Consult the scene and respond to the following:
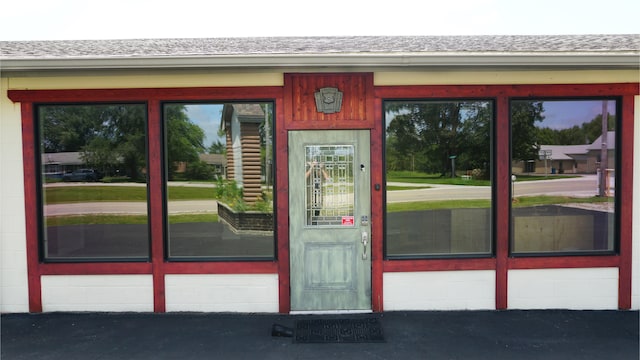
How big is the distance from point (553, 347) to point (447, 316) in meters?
1.08

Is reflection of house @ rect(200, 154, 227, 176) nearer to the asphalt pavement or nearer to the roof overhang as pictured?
the roof overhang

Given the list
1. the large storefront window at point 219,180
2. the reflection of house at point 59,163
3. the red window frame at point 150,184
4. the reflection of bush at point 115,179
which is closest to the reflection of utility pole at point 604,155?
the red window frame at point 150,184

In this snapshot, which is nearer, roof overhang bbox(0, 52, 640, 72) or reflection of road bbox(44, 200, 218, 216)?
roof overhang bbox(0, 52, 640, 72)

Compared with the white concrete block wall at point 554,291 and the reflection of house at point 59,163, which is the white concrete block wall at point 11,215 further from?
the white concrete block wall at point 554,291

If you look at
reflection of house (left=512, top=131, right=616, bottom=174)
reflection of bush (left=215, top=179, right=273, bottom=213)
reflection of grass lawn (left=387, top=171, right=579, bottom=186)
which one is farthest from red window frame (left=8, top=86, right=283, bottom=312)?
reflection of house (left=512, top=131, right=616, bottom=174)

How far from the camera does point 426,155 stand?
5129 millimetres

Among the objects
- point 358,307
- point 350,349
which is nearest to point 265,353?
point 350,349

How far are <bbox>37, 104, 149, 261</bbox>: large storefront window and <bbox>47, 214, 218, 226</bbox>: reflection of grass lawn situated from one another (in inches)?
0.4

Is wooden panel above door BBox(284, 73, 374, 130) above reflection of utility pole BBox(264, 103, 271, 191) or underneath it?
above

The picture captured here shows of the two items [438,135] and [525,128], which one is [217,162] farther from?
[525,128]

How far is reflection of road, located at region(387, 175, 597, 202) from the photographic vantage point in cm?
509

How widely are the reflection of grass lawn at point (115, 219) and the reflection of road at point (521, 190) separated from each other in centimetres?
232

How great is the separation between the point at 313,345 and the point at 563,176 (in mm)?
3516

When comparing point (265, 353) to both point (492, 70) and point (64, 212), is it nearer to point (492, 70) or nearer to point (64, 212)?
point (64, 212)
